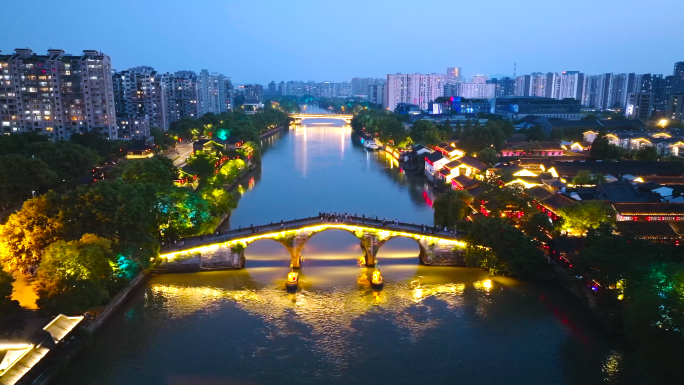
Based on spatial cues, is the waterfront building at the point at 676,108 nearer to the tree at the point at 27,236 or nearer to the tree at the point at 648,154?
the tree at the point at 648,154

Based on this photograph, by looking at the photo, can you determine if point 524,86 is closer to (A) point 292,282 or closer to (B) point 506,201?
(B) point 506,201

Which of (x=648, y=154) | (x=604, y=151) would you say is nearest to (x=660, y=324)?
(x=604, y=151)

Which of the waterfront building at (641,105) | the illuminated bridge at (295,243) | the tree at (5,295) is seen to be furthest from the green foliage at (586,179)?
the waterfront building at (641,105)

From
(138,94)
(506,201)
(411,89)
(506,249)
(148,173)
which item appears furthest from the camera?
(411,89)

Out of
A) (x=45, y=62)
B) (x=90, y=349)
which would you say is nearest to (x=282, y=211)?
(x=90, y=349)

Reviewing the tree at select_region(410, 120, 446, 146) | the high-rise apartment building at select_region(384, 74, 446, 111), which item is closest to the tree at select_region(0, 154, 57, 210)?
the tree at select_region(410, 120, 446, 146)

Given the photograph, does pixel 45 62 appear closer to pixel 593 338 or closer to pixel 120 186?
pixel 120 186
